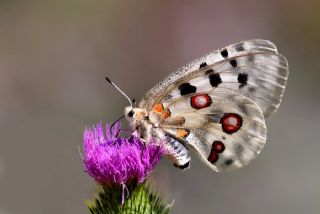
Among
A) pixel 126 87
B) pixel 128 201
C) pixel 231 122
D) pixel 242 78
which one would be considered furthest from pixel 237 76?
pixel 126 87

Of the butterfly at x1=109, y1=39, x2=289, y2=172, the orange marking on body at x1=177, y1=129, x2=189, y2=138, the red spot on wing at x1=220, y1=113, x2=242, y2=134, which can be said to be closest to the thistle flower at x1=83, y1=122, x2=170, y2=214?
the butterfly at x1=109, y1=39, x2=289, y2=172

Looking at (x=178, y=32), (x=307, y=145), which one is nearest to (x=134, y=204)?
(x=307, y=145)

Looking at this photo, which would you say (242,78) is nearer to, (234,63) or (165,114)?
(234,63)

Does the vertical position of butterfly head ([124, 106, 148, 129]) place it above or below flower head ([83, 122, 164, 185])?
above

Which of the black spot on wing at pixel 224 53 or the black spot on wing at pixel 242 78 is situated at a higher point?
the black spot on wing at pixel 224 53

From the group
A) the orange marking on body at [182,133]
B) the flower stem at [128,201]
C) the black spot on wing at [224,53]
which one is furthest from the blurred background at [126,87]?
the black spot on wing at [224,53]

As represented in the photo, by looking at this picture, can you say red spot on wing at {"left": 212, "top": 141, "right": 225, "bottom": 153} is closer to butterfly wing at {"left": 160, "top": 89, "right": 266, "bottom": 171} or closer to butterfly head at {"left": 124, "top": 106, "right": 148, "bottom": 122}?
butterfly wing at {"left": 160, "top": 89, "right": 266, "bottom": 171}

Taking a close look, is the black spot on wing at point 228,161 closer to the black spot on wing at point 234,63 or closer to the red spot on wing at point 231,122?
the red spot on wing at point 231,122
